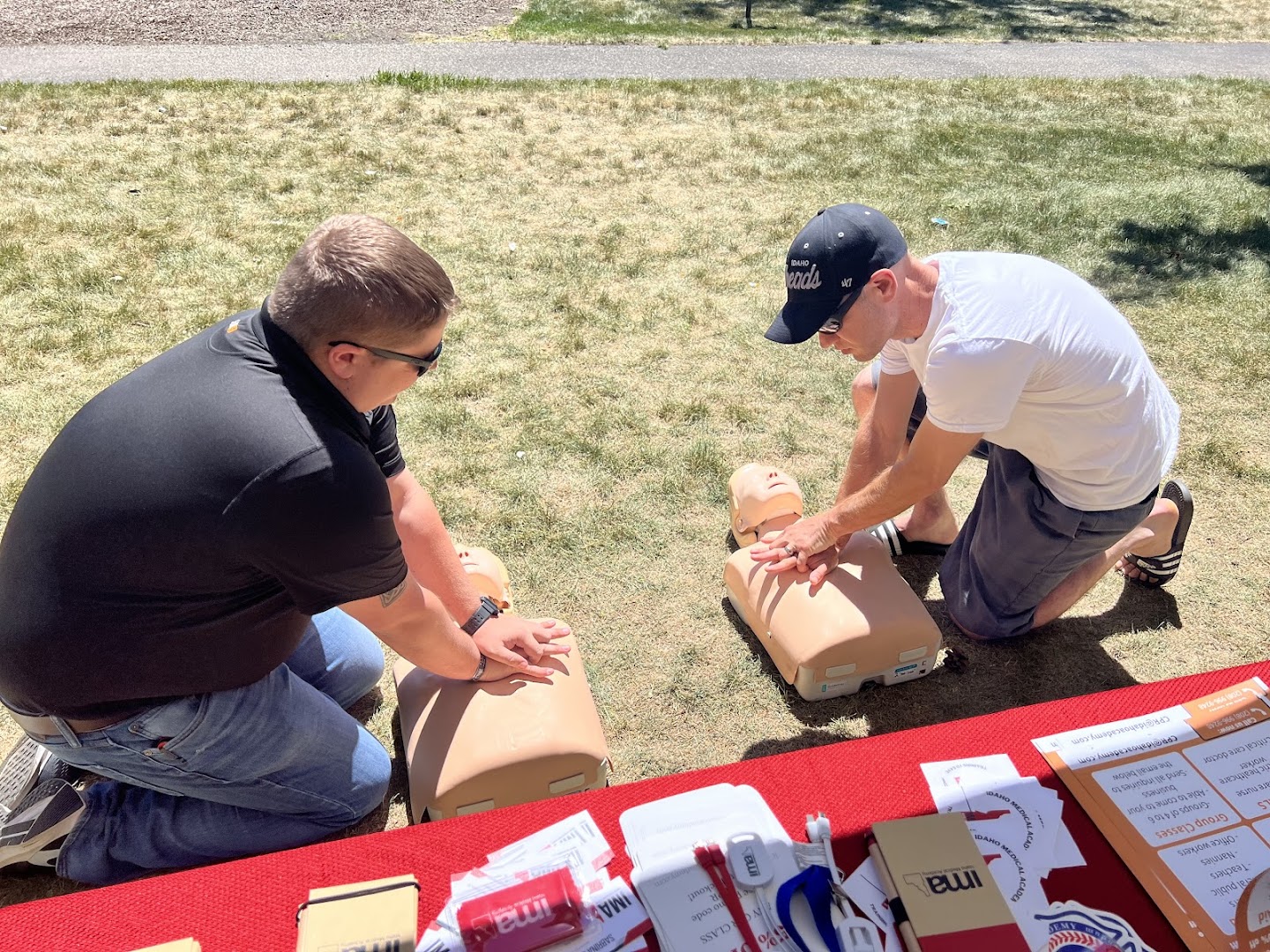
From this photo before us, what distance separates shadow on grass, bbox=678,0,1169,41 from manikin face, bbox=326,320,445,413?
11.5 meters

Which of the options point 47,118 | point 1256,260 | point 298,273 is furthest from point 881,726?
point 47,118

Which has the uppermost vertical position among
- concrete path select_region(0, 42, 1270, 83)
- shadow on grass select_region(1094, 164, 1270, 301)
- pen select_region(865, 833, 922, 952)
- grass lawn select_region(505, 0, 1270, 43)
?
grass lawn select_region(505, 0, 1270, 43)

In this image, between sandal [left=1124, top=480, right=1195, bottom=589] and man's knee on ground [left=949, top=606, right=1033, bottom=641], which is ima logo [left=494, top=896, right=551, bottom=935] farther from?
sandal [left=1124, top=480, right=1195, bottom=589]

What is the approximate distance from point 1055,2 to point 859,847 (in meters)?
15.8

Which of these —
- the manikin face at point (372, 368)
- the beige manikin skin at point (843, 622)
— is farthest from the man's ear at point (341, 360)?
the beige manikin skin at point (843, 622)

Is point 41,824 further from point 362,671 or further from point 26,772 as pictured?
point 362,671

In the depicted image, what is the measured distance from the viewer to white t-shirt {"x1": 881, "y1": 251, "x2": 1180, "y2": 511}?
234 cm

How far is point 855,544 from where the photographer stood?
2.90m

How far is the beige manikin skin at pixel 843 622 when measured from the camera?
106 inches

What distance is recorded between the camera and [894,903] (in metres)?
1.57

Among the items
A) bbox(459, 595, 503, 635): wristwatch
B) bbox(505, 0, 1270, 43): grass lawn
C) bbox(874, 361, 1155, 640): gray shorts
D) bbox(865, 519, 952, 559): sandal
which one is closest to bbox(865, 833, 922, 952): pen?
bbox(459, 595, 503, 635): wristwatch

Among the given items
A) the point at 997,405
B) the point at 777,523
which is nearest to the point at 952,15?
the point at 777,523

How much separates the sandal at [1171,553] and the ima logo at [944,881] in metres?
1.99

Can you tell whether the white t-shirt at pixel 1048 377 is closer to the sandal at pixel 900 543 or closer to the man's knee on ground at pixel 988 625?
the man's knee on ground at pixel 988 625
